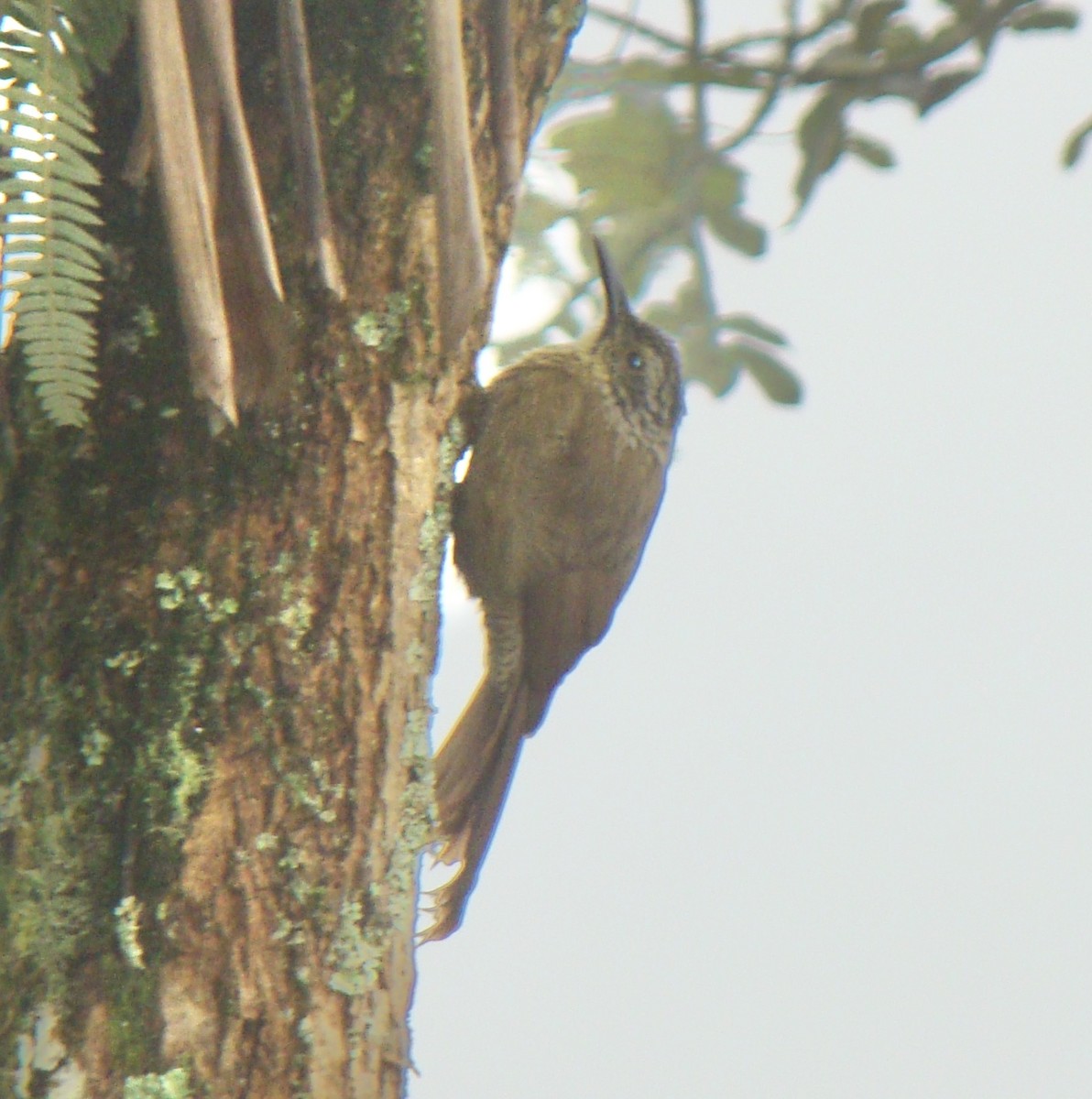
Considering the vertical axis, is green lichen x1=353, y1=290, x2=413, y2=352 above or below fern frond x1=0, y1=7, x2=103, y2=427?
above

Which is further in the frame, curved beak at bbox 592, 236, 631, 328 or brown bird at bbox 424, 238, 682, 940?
curved beak at bbox 592, 236, 631, 328

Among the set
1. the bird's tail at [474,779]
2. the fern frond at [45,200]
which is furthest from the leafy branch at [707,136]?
the fern frond at [45,200]

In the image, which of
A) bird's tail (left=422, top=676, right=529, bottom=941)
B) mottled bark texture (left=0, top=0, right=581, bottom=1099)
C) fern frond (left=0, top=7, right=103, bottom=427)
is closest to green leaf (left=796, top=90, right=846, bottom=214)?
bird's tail (left=422, top=676, right=529, bottom=941)

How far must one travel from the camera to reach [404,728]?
1861mm

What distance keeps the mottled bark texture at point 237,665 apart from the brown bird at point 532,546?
111 centimetres

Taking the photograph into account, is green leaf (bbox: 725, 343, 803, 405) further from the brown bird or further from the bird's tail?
the bird's tail

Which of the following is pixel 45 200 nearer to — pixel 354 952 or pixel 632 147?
pixel 354 952

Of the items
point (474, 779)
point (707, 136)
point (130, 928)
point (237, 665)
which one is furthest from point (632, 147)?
point (130, 928)

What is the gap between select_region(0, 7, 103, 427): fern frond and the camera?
1455 millimetres

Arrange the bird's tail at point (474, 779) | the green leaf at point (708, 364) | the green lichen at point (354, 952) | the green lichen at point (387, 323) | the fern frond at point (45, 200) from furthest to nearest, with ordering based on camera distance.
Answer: the green leaf at point (708, 364) < the bird's tail at point (474, 779) < the green lichen at point (387, 323) < the green lichen at point (354, 952) < the fern frond at point (45, 200)

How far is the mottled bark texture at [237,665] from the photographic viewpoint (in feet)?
5.13

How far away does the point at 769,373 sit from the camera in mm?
3818

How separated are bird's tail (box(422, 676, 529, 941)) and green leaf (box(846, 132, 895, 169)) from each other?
1.65 metres

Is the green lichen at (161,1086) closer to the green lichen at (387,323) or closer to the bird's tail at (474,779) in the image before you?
the green lichen at (387,323)
